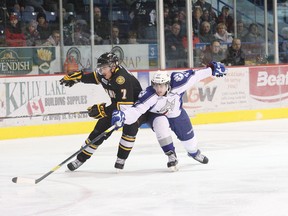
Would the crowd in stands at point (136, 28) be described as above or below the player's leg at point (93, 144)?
above

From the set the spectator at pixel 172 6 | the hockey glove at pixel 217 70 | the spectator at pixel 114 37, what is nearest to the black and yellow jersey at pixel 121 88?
the hockey glove at pixel 217 70

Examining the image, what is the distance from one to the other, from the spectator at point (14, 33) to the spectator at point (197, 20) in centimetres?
266

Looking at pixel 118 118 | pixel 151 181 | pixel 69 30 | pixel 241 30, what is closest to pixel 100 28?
pixel 69 30

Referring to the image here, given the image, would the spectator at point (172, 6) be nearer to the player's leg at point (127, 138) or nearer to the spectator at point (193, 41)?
the spectator at point (193, 41)

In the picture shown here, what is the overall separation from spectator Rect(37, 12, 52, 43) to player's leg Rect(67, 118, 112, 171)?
3.67 m

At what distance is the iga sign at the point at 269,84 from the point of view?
1127cm

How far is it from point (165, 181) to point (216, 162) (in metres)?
1.17

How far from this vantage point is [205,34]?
11.7 metres

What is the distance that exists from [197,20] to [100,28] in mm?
1621

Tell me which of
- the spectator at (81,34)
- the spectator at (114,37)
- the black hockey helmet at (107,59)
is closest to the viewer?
the black hockey helmet at (107,59)

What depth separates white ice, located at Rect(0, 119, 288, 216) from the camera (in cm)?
478

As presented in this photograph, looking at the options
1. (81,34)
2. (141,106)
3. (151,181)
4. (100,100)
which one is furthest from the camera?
(81,34)

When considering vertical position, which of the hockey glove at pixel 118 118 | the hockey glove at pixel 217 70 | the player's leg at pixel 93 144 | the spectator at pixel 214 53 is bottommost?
the player's leg at pixel 93 144

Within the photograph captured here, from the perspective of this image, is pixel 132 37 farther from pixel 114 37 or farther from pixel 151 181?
pixel 151 181
